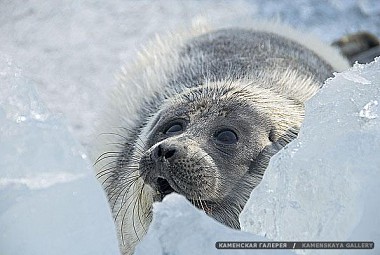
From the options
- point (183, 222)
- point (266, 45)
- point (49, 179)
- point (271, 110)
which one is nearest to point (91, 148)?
point (266, 45)

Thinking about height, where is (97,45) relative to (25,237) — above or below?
below

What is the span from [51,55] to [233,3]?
1.35m

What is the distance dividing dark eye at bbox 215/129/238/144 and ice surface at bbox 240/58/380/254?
494 millimetres

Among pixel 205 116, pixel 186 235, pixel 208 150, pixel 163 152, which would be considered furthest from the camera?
pixel 205 116

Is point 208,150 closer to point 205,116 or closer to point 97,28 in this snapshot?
point 205,116

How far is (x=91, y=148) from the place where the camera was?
3918mm

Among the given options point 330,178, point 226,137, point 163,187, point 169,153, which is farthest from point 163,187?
point 330,178

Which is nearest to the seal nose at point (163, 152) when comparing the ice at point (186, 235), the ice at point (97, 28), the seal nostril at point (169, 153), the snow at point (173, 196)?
the seal nostril at point (169, 153)

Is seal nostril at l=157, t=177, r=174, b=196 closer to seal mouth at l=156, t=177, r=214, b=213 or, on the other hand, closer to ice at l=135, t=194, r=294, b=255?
seal mouth at l=156, t=177, r=214, b=213

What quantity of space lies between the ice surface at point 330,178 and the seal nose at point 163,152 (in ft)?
1.27

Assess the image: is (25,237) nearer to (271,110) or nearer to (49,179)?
(49,179)

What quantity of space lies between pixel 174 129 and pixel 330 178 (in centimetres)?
85

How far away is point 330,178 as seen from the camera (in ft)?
6.88

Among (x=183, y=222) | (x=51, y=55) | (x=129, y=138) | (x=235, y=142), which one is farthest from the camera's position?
(x=51, y=55)
